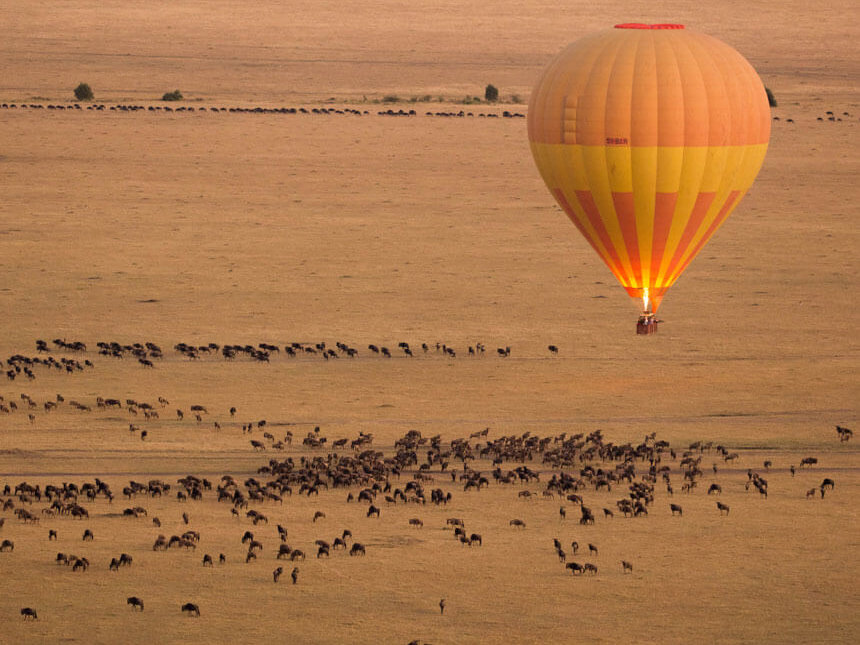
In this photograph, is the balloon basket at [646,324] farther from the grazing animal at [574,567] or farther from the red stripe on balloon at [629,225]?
the grazing animal at [574,567]

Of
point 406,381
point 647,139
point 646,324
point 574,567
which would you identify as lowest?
point 574,567

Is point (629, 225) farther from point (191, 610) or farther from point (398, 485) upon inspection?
point (191, 610)

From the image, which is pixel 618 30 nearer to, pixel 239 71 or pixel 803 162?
pixel 803 162

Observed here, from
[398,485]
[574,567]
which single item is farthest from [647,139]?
[574,567]

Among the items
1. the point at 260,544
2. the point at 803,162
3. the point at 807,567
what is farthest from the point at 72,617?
the point at 803,162

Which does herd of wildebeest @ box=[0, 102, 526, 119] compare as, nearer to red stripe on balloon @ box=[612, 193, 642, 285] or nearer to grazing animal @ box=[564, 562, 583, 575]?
red stripe on balloon @ box=[612, 193, 642, 285]

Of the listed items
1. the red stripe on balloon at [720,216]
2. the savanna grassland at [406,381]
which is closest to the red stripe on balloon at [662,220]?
the red stripe on balloon at [720,216]
